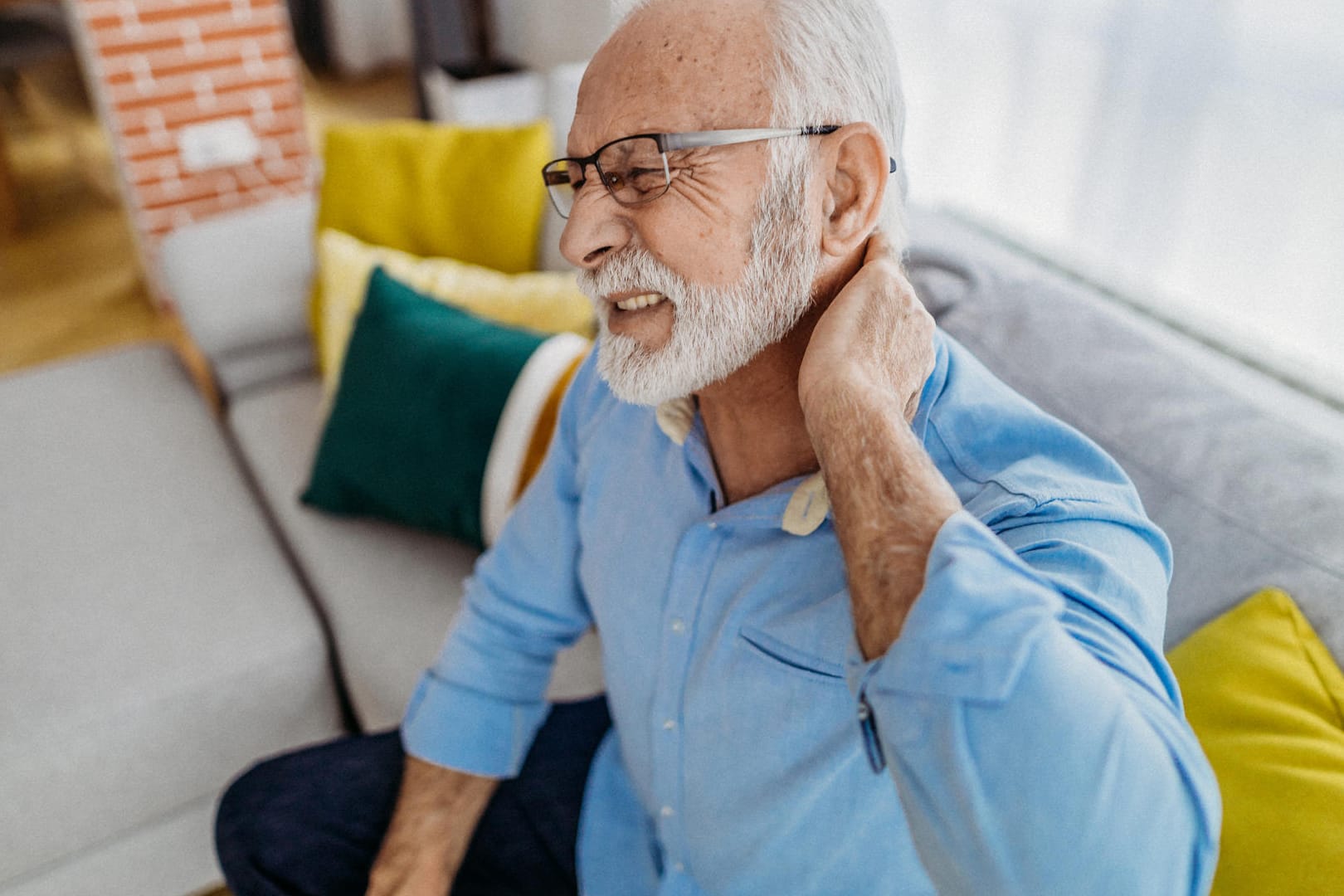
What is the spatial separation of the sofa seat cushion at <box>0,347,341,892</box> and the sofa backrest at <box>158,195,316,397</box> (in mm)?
375

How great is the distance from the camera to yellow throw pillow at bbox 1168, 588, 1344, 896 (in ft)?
2.42

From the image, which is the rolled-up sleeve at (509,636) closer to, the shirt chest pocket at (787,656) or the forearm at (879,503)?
the shirt chest pocket at (787,656)

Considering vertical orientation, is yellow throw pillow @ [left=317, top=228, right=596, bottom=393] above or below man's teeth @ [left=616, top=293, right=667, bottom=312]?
below

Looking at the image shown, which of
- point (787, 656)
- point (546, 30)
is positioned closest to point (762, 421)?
point (787, 656)

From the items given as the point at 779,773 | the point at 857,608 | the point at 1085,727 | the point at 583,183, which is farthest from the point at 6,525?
the point at 1085,727

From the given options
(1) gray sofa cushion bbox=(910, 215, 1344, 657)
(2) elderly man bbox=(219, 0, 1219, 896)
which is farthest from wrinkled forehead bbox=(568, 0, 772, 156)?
(1) gray sofa cushion bbox=(910, 215, 1344, 657)

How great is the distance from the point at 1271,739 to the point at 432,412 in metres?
1.21

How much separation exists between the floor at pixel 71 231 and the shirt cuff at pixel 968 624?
2262 millimetres

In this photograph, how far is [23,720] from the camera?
130 centimetres

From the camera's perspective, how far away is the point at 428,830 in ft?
3.59

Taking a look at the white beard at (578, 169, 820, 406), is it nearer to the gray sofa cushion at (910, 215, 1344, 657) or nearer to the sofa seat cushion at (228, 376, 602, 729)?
the gray sofa cushion at (910, 215, 1344, 657)

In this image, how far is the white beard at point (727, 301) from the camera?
2.75ft

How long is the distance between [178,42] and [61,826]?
8.89 ft

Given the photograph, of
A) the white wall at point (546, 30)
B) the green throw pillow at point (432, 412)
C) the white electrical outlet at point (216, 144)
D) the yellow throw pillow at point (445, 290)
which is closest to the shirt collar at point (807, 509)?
the green throw pillow at point (432, 412)
